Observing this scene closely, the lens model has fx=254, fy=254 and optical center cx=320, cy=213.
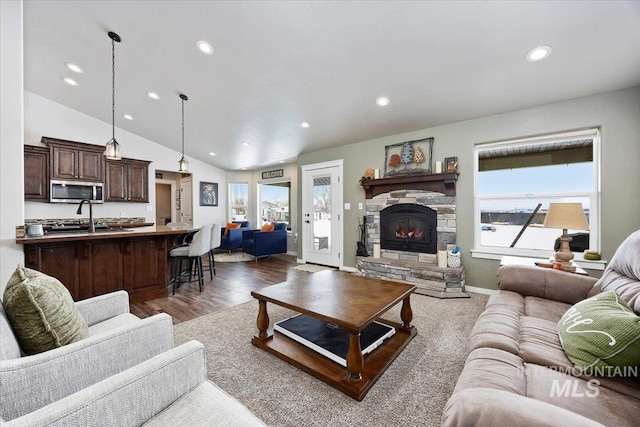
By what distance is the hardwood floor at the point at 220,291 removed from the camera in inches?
119

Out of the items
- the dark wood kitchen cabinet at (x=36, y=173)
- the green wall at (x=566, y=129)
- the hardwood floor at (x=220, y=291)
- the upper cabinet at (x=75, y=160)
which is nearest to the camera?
the green wall at (x=566, y=129)

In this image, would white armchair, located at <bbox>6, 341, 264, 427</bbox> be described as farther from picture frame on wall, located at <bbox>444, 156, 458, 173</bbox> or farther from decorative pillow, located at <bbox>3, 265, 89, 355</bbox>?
picture frame on wall, located at <bbox>444, 156, 458, 173</bbox>

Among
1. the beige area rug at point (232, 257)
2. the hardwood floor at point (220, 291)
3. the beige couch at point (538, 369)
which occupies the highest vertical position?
the beige couch at point (538, 369)

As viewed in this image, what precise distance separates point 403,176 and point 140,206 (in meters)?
5.94

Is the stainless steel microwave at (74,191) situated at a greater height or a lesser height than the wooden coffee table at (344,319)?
greater

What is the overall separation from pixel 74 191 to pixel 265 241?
148 inches

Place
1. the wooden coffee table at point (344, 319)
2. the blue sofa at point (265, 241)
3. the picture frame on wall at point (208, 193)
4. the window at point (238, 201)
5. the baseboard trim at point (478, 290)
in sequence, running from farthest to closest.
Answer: the window at point (238, 201), the picture frame on wall at point (208, 193), the blue sofa at point (265, 241), the baseboard trim at point (478, 290), the wooden coffee table at point (344, 319)

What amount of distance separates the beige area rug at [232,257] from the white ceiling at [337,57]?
3176mm

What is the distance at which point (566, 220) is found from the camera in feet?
7.41

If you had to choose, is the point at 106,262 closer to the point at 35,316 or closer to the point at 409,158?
the point at 35,316

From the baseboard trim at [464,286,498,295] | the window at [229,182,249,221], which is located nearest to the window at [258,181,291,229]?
the window at [229,182,249,221]

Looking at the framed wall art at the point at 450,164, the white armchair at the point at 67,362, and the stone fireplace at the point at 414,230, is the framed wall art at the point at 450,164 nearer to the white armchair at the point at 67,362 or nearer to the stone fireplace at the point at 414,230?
the stone fireplace at the point at 414,230

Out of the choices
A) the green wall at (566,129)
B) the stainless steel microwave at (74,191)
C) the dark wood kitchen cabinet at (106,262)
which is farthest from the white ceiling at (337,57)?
the dark wood kitchen cabinet at (106,262)

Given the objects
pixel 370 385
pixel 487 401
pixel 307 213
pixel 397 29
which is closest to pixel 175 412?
pixel 487 401
